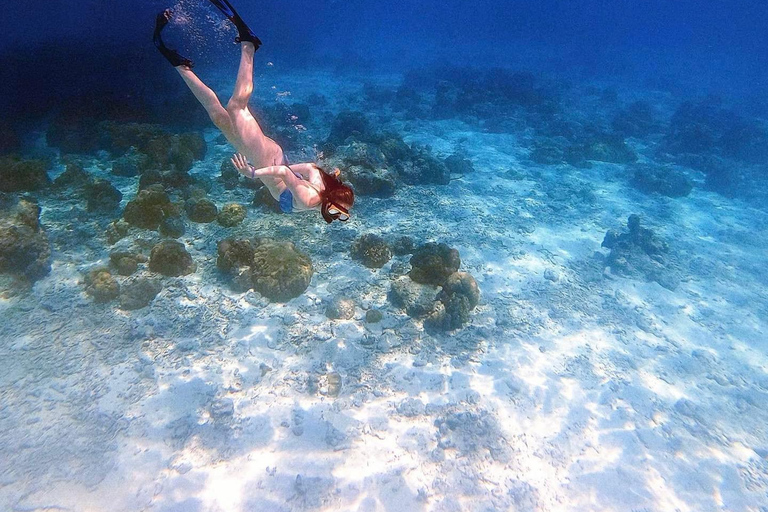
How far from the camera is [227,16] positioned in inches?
178

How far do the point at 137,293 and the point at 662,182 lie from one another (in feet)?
63.4

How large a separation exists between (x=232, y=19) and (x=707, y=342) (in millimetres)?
11517

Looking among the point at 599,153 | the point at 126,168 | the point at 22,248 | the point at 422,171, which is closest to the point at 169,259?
the point at 22,248

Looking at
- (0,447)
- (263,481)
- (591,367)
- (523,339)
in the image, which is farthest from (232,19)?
(591,367)

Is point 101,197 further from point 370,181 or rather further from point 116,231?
point 370,181

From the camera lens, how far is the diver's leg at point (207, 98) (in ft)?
14.0

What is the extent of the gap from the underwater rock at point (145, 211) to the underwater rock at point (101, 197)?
0.99 meters

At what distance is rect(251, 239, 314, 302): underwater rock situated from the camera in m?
7.54

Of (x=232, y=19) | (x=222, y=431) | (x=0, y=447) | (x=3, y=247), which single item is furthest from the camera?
(x=3, y=247)

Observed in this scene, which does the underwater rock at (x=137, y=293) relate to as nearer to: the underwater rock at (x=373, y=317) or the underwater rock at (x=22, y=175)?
the underwater rock at (x=373, y=317)

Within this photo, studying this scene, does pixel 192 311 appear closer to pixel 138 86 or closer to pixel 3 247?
pixel 3 247

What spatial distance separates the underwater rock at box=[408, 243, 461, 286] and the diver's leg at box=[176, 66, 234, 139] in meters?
4.94

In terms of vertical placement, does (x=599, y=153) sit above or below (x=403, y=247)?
below

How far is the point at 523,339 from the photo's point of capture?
24.8 feet
